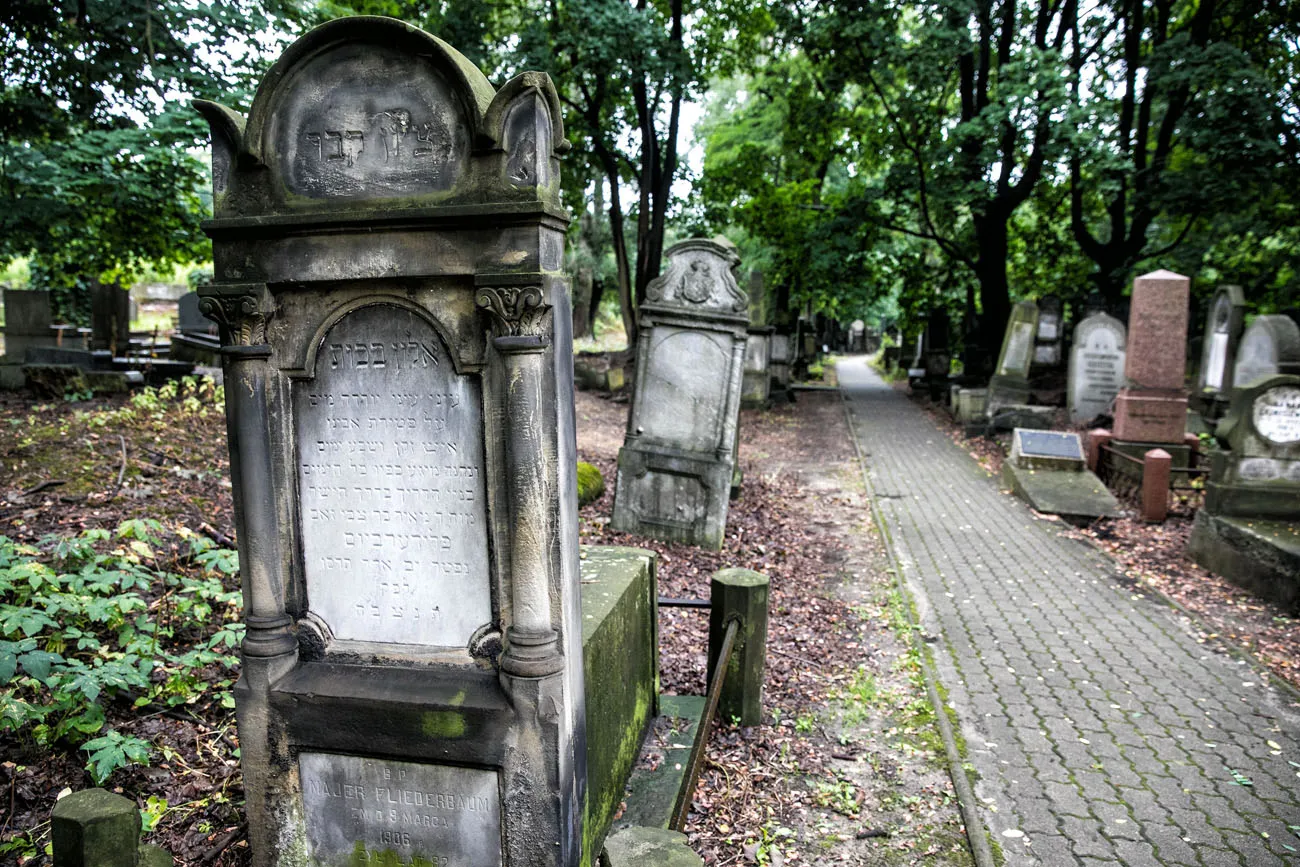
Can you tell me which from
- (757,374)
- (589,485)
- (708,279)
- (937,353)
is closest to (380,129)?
(708,279)

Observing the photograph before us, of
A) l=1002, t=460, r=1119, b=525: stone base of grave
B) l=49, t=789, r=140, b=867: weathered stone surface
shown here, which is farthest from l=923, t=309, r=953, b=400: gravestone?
l=49, t=789, r=140, b=867: weathered stone surface

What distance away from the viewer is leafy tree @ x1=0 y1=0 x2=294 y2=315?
22.6 ft

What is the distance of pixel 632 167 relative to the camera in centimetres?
1770

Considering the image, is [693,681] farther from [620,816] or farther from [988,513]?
[988,513]

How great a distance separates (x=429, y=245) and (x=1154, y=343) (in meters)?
11.1

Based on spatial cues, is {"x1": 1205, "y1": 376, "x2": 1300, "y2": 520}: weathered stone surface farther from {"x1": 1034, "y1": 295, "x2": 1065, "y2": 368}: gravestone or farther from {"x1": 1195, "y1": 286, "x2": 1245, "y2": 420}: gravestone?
{"x1": 1034, "y1": 295, "x2": 1065, "y2": 368}: gravestone

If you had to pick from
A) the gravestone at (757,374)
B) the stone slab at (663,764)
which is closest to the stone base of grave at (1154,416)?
the gravestone at (757,374)

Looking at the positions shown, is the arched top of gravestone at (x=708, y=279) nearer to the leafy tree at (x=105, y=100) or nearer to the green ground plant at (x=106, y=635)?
the leafy tree at (x=105, y=100)

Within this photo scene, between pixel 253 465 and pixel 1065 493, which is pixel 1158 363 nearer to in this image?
pixel 1065 493

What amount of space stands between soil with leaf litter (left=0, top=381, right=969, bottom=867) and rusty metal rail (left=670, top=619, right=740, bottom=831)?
19.2 inches

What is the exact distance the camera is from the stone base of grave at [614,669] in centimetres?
315

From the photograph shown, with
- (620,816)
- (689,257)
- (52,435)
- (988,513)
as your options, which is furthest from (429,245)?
(988,513)

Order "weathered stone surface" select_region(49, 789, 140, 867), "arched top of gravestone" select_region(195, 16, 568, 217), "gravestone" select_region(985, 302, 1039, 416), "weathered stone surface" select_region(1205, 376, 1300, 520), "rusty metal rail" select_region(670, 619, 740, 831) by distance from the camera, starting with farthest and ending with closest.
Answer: "gravestone" select_region(985, 302, 1039, 416)
"weathered stone surface" select_region(1205, 376, 1300, 520)
"rusty metal rail" select_region(670, 619, 740, 831)
"arched top of gravestone" select_region(195, 16, 568, 217)
"weathered stone surface" select_region(49, 789, 140, 867)

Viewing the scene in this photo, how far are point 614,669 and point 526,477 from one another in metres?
1.28
